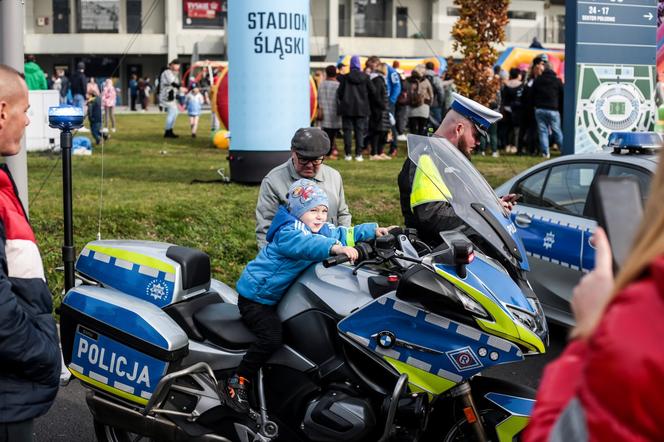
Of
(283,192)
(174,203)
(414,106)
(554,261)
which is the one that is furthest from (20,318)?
(414,106)

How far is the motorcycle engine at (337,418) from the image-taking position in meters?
4.12

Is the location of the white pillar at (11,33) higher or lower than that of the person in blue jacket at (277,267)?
higher

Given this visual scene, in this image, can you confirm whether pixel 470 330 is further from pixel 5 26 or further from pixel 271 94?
pixel 271 94

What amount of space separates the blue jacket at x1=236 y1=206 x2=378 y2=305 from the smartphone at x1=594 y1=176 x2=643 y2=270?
2.57m

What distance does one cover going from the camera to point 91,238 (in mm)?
9547

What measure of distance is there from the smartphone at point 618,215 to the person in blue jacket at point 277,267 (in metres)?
2.57

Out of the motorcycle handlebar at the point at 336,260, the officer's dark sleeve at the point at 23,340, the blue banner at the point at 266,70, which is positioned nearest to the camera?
the officer's dark sleeve at the point at 23,340

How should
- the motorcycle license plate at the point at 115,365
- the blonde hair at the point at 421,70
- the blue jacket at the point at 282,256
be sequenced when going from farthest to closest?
the blonde hair at the point at 421,70 → the motorcycle license plate at the point at 115,365 → the blue jacket at the point at 282,256

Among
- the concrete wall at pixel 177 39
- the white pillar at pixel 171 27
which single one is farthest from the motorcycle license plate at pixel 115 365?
the white pillar at pixel 171 27

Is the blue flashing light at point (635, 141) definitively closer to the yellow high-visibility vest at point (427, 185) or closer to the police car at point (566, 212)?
the police car at point (566, 212)

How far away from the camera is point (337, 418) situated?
13.7ft

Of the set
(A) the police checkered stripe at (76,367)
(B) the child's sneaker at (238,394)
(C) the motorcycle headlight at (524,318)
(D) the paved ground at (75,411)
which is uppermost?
(C) the motorcycle headlight at (524,318)

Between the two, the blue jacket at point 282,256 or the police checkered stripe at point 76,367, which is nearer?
the blue jacket at point 282,256

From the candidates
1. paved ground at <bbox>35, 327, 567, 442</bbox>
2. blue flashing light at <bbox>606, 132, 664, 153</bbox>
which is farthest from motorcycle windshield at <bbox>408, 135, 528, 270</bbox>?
blue flashing light at <bbox>606, 132, 664, 153</bbox>
